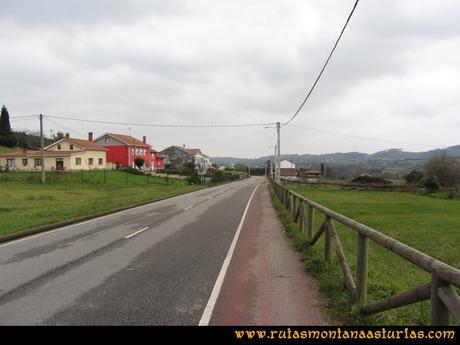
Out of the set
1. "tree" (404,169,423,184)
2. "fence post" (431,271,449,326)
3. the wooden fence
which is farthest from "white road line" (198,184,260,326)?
"tree" (404,169,423,184)

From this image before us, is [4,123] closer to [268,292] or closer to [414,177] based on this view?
[414,177]

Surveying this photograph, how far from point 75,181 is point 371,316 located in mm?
45790

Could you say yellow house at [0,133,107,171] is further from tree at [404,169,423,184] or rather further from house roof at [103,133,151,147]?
tree at [404,169,423,184]

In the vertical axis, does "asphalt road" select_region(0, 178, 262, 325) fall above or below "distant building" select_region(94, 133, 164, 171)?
below

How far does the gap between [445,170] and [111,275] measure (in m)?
71.7

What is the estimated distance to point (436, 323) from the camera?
3309mm

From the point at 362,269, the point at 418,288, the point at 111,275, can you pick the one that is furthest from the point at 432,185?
the point at 418,288

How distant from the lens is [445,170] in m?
66.4

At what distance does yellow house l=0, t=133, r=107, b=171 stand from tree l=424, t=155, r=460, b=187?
59539 mm

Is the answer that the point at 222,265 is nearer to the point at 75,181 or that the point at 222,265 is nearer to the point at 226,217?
the point at 226,217

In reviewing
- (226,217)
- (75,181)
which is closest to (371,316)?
(226,217)

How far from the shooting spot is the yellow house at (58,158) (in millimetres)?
59438

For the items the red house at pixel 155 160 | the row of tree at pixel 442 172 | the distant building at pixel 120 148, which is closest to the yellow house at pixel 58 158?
the distant building at pixel 120 148

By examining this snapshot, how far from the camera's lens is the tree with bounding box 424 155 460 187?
215 ft
